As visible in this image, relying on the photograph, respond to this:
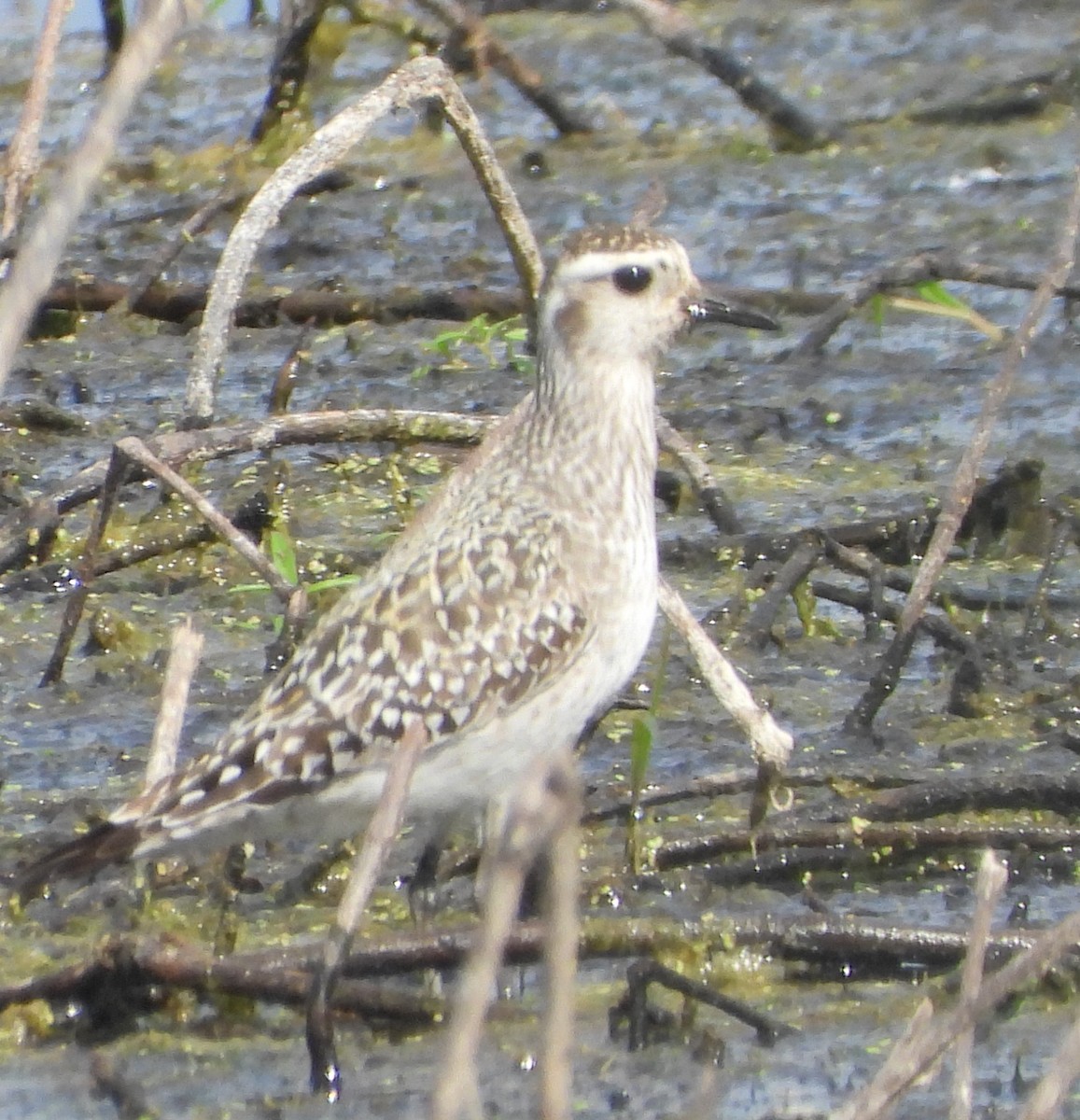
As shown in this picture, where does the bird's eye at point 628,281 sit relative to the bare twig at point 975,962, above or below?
above

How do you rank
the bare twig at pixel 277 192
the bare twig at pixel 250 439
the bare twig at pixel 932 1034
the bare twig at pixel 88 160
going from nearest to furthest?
the bare twig at pixel 88 160, the bare twig at pixel 932 1034, the bare twig at pixel 250 439, the bare twig at pixel 277 192

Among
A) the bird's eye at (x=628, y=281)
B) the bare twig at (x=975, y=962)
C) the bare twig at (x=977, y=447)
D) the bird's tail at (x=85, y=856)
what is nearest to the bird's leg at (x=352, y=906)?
the bird's tail at (x=85, y=856)

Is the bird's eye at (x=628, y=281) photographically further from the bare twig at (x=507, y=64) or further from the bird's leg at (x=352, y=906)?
the bare twig at (x=507, y=64)

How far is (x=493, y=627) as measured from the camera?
508 centimetres

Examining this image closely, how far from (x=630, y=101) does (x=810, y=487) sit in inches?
203

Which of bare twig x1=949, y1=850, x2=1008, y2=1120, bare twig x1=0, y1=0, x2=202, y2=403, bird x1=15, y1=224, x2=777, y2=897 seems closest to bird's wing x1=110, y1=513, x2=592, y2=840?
bird x1=15, y1=224, x2=777, y2=897

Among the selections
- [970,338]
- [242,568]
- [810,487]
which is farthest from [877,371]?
[242,568]

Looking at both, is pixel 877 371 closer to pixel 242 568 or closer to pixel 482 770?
pixel 242 568

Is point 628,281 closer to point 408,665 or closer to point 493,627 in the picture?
point 493,627

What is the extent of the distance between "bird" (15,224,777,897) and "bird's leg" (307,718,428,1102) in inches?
19.4

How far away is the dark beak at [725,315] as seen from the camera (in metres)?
5.58

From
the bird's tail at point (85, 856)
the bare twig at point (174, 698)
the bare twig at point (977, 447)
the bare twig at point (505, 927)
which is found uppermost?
the bare twig at point (977, 447)

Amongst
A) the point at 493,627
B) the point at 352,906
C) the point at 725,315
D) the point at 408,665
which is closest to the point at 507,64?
the point at 725,315

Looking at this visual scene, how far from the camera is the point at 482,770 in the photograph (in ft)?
16.4
